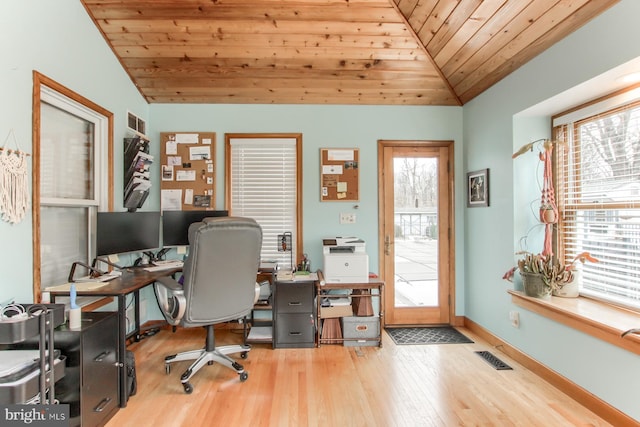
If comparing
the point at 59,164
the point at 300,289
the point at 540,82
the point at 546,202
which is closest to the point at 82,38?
the point at 59,164

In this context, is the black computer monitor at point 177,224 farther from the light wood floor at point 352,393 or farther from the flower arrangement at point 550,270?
the flower arrangement at point 550,270

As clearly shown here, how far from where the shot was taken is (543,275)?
262 cm

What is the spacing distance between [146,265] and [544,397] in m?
3.36

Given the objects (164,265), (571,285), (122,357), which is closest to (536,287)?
(571,285)

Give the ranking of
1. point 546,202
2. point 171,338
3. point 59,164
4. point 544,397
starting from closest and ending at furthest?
1. point 544,397
2. point 59,164
3. point 546,202
4. point 171,338

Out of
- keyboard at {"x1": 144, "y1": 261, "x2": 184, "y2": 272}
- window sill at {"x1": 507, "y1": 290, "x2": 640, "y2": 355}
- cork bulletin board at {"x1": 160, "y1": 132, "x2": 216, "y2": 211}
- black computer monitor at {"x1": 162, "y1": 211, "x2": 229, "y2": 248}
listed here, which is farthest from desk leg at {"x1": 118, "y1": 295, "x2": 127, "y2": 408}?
window sill at {"x1": 507, "y1": 290, "x2": 640, "y2": 355}

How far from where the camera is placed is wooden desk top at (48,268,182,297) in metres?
2.20

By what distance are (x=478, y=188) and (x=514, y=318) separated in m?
1.28

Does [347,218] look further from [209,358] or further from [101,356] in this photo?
[101,356]

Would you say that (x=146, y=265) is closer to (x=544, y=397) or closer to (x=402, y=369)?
(x=402, y=369)

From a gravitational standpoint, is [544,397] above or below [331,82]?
below

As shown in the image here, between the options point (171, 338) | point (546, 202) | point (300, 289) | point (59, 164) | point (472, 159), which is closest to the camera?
point (59, 164)

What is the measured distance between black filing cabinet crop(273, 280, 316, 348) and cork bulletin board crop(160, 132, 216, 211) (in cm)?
127

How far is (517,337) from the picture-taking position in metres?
2.88
